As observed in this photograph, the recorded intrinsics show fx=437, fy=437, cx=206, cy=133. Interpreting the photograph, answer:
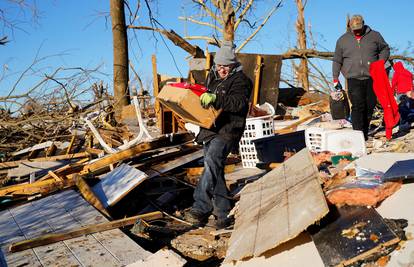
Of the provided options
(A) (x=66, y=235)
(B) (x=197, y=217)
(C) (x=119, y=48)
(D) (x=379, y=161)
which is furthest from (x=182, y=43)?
(A) (x=66, y=235)

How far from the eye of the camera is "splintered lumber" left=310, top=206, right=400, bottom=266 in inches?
101

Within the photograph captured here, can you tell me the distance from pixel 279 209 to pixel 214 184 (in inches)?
51.6

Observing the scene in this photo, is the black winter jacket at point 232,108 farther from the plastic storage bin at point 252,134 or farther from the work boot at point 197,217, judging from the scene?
the plastic storage bin at point 252,134

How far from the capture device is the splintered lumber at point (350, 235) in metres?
2.56

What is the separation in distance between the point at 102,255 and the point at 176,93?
1.79 m

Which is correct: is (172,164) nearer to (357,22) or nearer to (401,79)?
(357,22)

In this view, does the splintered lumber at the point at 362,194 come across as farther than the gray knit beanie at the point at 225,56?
No

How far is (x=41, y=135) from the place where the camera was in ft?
26.2

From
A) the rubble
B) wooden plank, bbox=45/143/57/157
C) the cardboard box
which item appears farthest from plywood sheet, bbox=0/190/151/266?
wooden plank, bbox=45/143/57/157

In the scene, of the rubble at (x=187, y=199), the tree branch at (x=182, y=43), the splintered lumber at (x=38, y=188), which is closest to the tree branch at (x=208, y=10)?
the tree branch at (x=182, y=43)

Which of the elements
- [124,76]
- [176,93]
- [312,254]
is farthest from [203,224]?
[124,76]

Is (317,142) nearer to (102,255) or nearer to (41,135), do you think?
(102,255)

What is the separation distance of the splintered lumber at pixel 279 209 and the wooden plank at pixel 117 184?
4.60 feet

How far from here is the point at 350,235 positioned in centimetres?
279
